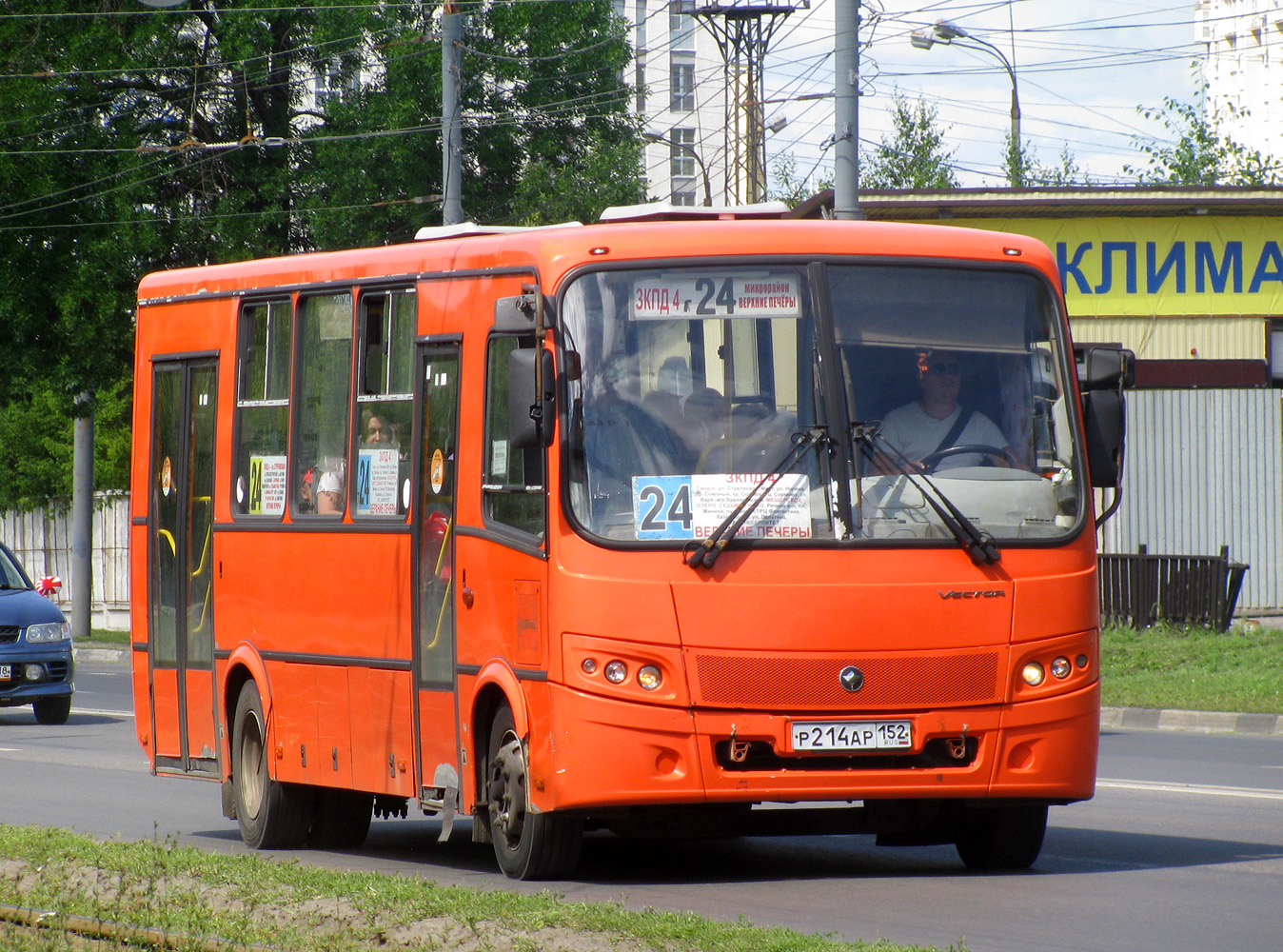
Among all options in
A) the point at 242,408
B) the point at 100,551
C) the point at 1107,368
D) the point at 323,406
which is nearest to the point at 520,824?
the point at 323,406

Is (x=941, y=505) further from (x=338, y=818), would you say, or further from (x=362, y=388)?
(x=338, y=818)

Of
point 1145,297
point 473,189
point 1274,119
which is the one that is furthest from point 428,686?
point 1274,119

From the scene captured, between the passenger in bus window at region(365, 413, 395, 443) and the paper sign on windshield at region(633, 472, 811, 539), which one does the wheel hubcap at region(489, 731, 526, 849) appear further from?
the passenger in bus window at region(365, 413, 395, 443)

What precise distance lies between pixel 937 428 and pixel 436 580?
233 cm

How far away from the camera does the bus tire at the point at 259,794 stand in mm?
10750

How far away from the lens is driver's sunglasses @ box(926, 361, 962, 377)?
860cm

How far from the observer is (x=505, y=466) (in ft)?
28.8

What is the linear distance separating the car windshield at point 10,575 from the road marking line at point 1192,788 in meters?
12.2

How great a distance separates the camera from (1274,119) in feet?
377

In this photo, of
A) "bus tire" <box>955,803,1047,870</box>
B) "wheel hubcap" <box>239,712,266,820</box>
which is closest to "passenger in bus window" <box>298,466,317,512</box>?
"wheel hubcap" <box>239,712,266,820</box>

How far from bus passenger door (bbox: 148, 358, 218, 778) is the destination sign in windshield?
145 inches

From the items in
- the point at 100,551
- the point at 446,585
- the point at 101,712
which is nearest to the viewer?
the point at 446,585

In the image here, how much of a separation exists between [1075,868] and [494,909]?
10.5 feet

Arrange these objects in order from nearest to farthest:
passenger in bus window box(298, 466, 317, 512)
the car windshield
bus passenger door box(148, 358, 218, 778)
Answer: passenger in bus window box(298, 466, 317, 512) → bus passenger door box(148, 358, 218, 778) → the car windshield
